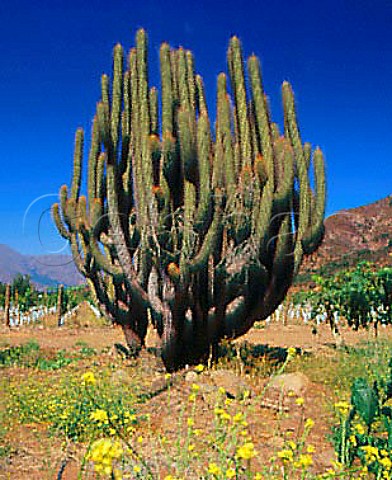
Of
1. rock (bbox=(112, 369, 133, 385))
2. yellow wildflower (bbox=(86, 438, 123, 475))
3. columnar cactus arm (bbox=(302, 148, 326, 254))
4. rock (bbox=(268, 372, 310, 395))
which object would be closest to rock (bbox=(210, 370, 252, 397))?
rock (bbox=(268, 372, 310, 395))

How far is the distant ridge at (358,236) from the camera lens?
4794cm

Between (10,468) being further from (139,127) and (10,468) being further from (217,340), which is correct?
(139,127)

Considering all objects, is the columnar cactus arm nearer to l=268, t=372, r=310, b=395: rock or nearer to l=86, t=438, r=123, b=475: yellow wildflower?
l=268, t=372, r=310, b=395: rock

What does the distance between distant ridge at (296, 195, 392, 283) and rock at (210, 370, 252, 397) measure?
40251 mm

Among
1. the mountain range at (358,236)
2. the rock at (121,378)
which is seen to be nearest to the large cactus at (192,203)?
the rock at (121,378)

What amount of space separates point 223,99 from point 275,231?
190 cm

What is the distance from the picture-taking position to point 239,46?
830 centimetres

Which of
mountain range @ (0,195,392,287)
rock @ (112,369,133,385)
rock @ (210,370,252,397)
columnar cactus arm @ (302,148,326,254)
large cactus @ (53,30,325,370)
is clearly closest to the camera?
rock @ (210,370,252,397)

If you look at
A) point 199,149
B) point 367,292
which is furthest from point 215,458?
point 367,292

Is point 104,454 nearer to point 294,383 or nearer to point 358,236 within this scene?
point 294,383

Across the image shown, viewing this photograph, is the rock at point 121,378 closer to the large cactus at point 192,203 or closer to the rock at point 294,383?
the large cactus at point 192,203

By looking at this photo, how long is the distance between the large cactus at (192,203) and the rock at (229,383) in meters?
1.40

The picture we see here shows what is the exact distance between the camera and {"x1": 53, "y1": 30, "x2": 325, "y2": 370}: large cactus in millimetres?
7043

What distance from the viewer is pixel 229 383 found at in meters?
5.77
